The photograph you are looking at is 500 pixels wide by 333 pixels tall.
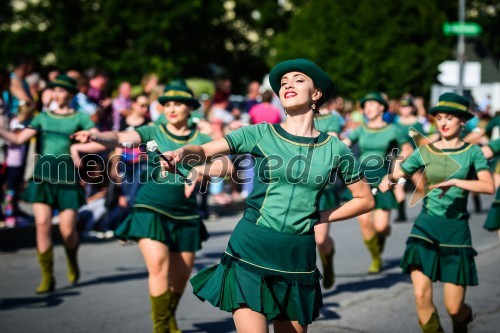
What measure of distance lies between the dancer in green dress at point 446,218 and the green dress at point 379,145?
292 centimetres

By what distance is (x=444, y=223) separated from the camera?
19.9ft

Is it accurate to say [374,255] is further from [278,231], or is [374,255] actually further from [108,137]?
[278,231]

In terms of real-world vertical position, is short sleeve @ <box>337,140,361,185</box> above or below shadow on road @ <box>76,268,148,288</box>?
above

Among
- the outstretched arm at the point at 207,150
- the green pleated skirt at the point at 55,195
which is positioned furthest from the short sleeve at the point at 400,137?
the outstretched arm at the point at 207,150

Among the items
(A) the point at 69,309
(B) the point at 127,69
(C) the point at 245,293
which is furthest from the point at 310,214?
(B) the point at 127,69

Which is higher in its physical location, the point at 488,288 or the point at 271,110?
the point at 271,110

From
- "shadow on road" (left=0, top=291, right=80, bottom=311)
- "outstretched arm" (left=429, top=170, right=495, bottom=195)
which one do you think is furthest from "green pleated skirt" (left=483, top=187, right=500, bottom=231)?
"shadow on road" (left=0, top=291, right=80, bottom=311)

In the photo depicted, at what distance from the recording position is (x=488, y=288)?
8258 millimetres

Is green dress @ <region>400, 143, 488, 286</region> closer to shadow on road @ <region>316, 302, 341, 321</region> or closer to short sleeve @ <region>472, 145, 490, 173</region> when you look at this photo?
short sleeve @ <region>472, 145, 490, 173</region>

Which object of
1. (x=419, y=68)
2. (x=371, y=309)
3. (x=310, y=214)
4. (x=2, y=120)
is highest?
(x=419, y=68)

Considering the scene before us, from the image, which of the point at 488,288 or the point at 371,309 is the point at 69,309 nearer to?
the point at 371,309

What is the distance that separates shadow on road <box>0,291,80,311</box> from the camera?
7.22m

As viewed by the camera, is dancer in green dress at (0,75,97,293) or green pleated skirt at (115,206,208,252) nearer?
green pleated skirt at (115,206,208,252)

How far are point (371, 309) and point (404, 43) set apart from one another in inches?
1299
